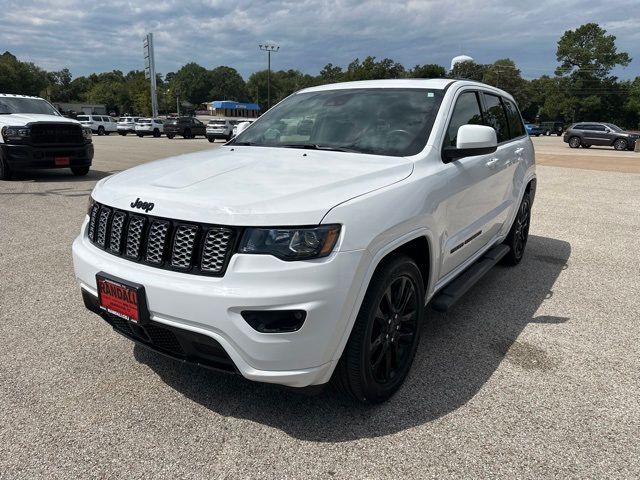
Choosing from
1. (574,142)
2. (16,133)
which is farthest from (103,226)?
(574,142)

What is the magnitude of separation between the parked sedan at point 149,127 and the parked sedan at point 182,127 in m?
3.87

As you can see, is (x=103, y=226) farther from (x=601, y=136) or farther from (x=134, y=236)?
(x=601, y=136)

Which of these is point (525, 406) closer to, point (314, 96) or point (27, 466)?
point (27, 466)

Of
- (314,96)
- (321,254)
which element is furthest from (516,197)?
(321,254)

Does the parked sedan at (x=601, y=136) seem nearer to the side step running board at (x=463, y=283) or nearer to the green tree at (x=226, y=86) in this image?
the side step running board at (x=463, y=283)

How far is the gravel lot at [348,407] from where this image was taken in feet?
7.45

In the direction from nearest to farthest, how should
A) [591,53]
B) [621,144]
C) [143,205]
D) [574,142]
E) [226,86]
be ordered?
[143,205] → [621,144] → [574,142] → [591,53] → [226,86]

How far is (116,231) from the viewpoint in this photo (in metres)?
2.61

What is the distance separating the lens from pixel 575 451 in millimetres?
2371

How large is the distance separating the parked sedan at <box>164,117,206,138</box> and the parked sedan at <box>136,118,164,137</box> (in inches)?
152

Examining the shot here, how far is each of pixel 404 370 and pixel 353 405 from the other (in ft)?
1.26

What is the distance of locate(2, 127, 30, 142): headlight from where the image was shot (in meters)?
9.77

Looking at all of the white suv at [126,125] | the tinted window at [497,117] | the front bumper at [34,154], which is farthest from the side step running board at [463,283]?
the white suv at [126,125]

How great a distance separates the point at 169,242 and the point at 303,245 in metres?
0.67
